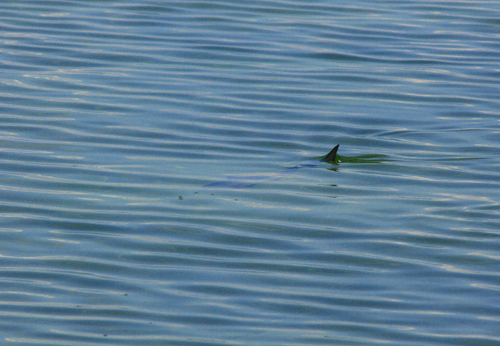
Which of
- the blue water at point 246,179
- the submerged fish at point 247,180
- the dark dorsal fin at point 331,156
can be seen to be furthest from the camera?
the dark dorsal fin at point 331,156

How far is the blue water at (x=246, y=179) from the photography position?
311cm

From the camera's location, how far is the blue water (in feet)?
10.2

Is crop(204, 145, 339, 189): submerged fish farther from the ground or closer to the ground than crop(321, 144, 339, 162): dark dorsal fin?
closer to the ground

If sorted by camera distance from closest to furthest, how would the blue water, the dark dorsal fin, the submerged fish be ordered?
the blue water → the submerged fish → the dark dorsal fin

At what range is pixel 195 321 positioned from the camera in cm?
303

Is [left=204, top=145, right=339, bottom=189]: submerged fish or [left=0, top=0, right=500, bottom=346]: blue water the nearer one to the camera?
[left=0, top=0, right=500, bottom=346]: blue water

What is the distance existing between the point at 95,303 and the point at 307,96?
10.7 feet

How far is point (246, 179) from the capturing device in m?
4.44

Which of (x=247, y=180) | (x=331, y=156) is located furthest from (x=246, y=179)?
(x=331, y=156)

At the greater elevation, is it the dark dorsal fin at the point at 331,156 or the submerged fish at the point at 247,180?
the dark dorsal fin at the point at 331,156

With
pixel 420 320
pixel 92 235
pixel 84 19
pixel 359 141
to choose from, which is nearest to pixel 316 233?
pixel 420 320

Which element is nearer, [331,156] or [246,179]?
[246,179]

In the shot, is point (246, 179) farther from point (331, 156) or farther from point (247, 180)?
point (331, 156)

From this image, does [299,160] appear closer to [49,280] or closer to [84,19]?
[49,280]
